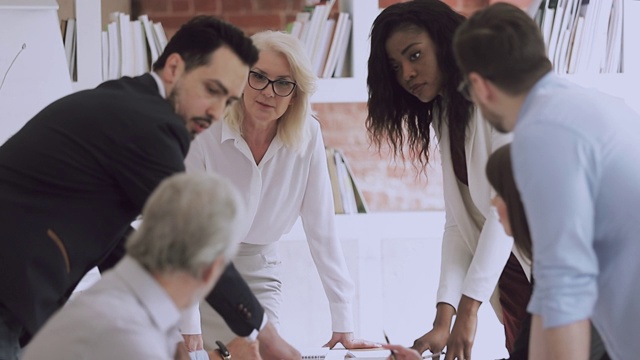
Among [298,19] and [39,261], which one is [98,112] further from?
[298,19]

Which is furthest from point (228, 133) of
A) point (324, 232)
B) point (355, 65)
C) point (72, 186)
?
point (355, 65)

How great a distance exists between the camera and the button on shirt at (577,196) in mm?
1491

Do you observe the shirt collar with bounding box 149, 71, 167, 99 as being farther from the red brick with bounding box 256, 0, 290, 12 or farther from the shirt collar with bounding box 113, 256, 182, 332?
the red brick with bounding box 256, 0, 290, 12

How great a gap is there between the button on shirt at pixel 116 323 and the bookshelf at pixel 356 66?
8.61 ft

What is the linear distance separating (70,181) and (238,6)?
2.61m

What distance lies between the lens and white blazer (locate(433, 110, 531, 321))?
2.51m

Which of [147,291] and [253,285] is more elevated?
[147,291]

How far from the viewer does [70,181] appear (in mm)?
1862

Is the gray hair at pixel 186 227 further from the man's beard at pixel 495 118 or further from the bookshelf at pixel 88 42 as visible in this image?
the bookshelf at pixel 88 42

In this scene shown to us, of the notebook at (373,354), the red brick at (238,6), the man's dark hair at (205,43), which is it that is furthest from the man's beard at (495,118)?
the red brick at (238,6)

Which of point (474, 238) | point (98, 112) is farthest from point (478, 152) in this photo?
point (98, 112)

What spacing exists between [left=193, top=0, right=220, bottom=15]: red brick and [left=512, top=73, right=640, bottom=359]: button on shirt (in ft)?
9.73

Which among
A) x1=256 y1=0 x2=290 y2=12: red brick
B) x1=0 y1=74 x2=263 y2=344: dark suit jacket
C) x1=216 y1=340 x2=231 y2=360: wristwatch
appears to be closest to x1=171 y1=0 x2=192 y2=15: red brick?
x1=256 y1=0 x2=290 y2=12: red brick

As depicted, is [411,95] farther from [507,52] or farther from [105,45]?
[105,45]
